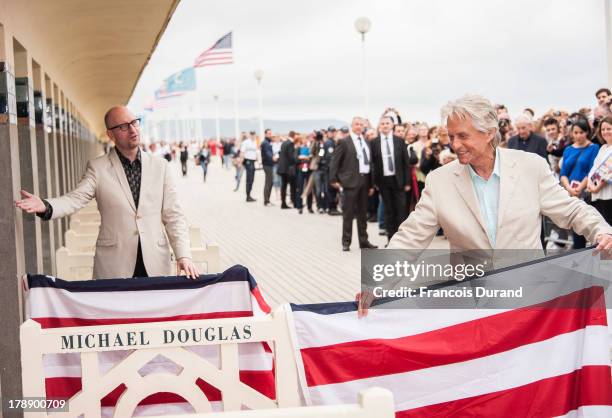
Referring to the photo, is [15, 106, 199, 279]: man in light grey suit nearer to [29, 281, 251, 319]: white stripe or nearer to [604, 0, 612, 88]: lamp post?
[29, 281, 251, 319]: white stripe

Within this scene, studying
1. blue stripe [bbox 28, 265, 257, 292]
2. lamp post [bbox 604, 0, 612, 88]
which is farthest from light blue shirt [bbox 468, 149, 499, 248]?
lamp post [bbox 604, 0, 612, 88]

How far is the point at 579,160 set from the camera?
Result: 11.3 metres

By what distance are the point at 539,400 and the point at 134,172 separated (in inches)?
123

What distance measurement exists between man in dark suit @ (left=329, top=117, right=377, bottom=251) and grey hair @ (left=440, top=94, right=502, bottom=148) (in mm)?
10462

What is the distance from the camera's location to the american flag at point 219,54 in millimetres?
38594

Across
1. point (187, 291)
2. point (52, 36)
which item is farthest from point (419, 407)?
point (52, 36)

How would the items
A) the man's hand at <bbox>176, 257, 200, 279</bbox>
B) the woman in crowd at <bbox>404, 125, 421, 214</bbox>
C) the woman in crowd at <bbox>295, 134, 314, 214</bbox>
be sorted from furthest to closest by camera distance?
the woman in crowd at <bbox>295, 134, 314, 214</bbox>
the woman in crowd at <bbox>404, 125, 421, 214</bbox>
the man's hand at <bbox>176, 257, 200, 279</bbox>

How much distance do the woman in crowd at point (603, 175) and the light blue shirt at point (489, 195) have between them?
19.9 ft

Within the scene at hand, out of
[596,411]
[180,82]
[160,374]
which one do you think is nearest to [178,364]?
[160,374]

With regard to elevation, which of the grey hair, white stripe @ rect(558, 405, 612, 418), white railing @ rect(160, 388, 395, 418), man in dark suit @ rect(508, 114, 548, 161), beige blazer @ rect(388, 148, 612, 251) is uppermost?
the grey hair

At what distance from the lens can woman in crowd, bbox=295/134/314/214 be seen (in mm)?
23984

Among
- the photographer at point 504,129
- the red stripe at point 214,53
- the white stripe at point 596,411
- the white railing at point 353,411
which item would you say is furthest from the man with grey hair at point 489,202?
the red stripe at point 214,53

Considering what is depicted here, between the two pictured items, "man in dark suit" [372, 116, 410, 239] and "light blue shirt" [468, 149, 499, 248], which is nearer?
"light blue shirt" [468, 149, 499, 248]

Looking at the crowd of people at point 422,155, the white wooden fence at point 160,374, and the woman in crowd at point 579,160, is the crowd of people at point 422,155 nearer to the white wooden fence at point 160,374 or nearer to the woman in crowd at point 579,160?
the woman in crowd at point 579,160
